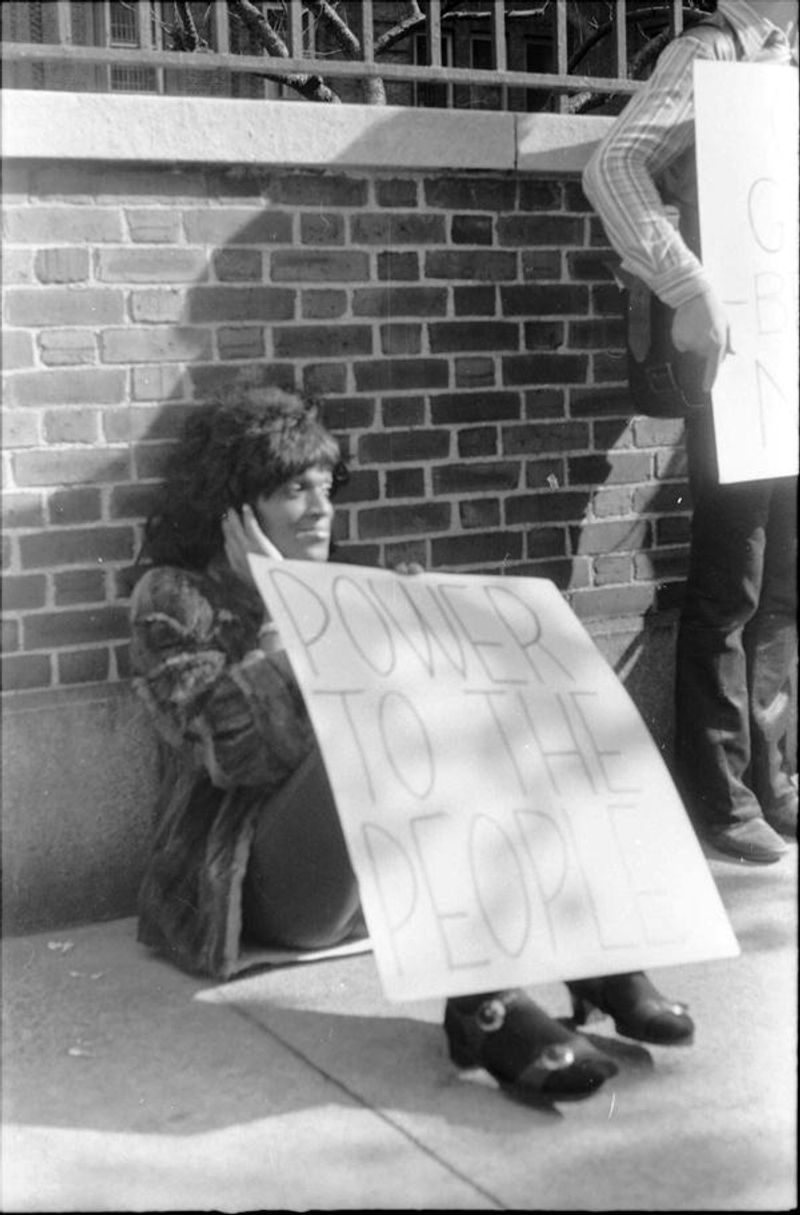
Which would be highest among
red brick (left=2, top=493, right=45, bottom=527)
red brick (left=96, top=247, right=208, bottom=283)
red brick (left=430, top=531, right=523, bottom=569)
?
red brick (left=96, top=247, right=208, bottom=283)

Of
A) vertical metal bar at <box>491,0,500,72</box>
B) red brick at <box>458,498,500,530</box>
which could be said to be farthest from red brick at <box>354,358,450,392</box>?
vertical metal bar at <box>491,0,500,72</box>

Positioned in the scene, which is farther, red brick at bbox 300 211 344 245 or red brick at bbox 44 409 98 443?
red brick at bbox 300 211 344 245

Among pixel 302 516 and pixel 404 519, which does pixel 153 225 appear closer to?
pixel 302 516

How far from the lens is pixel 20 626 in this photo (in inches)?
98.0

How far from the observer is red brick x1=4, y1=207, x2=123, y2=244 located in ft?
7.50

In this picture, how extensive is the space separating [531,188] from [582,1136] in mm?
1517

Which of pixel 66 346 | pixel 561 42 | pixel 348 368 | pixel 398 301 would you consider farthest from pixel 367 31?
pixel 66 346

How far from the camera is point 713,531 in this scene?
9.12 ft

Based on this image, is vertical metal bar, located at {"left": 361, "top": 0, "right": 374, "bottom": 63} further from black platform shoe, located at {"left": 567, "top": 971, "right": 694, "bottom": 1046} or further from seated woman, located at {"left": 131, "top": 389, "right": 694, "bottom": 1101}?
black platform shoe, located at {"left": 567, "top": 971, "right": 694, "bottom": 1046}

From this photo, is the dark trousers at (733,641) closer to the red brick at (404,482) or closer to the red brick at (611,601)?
the red brick at (611,601)

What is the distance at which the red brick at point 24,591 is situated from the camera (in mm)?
2441

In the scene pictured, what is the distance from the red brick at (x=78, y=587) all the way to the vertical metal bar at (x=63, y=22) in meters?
0.80

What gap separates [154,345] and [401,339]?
411 millimetres

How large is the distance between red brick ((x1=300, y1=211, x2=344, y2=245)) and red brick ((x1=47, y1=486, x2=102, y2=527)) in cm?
51
